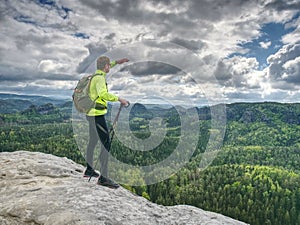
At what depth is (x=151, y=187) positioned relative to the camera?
301 ft

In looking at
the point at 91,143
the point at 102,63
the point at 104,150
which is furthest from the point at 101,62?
the point at 104,150

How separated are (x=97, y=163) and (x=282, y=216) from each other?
8448cm

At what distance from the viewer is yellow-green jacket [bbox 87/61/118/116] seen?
8.66 metres

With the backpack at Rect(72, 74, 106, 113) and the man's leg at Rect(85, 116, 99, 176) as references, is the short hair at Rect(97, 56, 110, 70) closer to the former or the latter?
the backpack at Rect(72, 74, 106, 113)

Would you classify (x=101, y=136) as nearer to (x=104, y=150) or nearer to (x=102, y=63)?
(x=104, y=150)

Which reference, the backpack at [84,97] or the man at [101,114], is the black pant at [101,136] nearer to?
the man at [101,114]

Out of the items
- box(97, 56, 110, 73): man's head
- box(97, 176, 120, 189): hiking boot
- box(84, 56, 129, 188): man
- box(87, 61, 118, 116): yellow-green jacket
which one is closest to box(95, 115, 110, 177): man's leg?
box(84, 56, 129, 188): man

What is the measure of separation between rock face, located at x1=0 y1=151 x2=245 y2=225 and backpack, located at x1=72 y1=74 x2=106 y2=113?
240 cm

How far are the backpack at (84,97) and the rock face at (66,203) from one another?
2403 millimetres

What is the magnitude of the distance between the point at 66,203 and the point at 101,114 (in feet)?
9.62

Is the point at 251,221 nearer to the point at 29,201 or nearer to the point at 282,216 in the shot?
the point at 282,216

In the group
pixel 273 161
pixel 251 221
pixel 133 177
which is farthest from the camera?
pixel 273 161

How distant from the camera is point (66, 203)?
7414mm

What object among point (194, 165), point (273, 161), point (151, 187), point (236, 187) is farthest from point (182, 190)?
point (273, 161)
